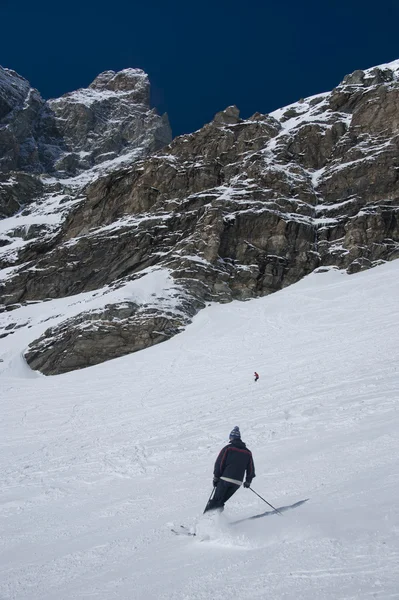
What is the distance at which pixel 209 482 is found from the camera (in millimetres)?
9086

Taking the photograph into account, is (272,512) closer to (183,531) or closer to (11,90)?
(183,531)

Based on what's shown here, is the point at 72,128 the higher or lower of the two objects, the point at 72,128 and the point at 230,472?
the lower

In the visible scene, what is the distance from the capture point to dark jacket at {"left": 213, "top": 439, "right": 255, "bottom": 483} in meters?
7.08

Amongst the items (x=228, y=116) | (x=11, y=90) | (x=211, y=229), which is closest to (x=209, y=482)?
(x=211, y=229)

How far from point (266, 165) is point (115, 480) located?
56.0 meters

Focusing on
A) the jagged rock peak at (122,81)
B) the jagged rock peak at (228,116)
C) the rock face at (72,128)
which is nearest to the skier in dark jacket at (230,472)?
the jagged rock peak at (228,116)

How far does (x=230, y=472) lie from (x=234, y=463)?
148mm

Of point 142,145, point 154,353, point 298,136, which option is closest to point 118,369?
point 154,353

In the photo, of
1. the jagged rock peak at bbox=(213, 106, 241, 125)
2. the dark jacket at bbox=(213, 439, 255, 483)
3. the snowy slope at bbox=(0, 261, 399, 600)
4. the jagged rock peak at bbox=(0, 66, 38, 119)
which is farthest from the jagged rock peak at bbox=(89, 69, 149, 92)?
the dark jacket at bbox=(213, 439, 255, 483)

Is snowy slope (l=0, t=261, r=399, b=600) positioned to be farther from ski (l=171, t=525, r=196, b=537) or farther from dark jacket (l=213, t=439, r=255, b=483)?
dark jacket (l=213, t=439, r=255, b=483)

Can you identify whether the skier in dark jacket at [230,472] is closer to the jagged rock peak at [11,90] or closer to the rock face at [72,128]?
the rock face at [72,128]

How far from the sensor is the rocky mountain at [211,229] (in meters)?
43.8

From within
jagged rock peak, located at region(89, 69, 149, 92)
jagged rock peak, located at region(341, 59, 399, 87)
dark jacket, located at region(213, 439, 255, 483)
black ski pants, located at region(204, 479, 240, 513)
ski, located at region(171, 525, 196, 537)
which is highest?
jagged rock peak, located at region(89, 69, 149, 92)

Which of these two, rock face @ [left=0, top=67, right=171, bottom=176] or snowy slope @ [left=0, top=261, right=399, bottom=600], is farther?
rock face @ [left=0, top=67, right=171, bottom=176]
